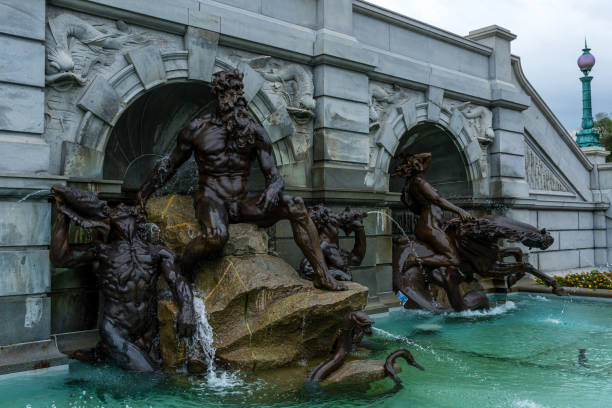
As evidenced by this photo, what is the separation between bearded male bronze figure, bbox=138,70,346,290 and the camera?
6.00 m

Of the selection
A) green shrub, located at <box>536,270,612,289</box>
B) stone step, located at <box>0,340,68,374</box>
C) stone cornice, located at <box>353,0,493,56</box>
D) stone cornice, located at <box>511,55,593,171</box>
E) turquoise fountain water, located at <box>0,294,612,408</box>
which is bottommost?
turquoise fountain water, located at <box>0,294,612,408</box>

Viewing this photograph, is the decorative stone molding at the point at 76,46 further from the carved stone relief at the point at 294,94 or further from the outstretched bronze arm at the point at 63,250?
the carved stone relief at the point at 294,94

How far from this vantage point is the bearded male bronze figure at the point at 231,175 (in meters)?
6.00

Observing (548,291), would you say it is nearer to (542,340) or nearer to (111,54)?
(542,340)

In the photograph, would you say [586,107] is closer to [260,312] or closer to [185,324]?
[260,312]

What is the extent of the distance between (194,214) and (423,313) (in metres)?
4.22

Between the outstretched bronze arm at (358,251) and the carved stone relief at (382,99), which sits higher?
the carved stone relief at (382,99)

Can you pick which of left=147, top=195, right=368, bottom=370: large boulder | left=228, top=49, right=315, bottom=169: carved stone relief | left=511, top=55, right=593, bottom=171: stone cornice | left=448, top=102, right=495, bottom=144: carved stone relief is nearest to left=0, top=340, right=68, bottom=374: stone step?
left=147, top=195, right=368, bottom=370: large boulder

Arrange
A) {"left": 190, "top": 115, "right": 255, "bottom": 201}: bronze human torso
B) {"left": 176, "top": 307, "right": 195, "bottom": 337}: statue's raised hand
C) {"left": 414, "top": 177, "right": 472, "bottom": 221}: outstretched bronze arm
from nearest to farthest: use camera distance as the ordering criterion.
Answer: {"left": 176, "top": 307, "right": 195, "bottom": 337}: statue's raised hand < {"left": 190, "top": 115, "right": 255, "bottom": 201}: bronze human torso < {"left": 414, "top": 177, "right": 472, "bottom": 221}: outstretched bronze arm

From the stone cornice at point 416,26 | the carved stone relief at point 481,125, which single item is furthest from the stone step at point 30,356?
the carved stone relief at point 481,125

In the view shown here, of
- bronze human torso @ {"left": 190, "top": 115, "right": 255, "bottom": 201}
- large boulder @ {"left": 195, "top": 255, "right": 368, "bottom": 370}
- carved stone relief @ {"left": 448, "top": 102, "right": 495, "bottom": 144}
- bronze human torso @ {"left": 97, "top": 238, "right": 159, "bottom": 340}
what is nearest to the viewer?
large boulder @ {"left": 195, "top": 255, "right": 368, "bottom": 370}

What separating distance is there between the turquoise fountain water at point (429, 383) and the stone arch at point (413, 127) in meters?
3.53

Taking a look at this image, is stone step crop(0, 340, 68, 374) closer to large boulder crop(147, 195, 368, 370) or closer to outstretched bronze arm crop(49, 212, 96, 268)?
outstretched bronze arm crop(49, 212, 96, 268)

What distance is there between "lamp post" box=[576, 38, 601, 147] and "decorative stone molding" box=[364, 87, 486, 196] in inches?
255
